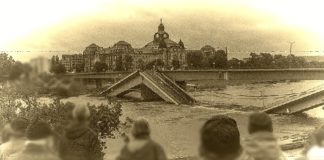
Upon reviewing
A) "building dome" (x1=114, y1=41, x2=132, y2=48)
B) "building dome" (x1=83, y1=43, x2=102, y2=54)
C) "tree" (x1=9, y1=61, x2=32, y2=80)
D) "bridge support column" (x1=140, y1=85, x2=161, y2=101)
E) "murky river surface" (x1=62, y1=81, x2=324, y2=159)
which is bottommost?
"murky river surface" (x1=62, y1=81, x2=324, y2=159)

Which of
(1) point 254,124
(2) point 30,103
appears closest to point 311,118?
(2) point 30,103

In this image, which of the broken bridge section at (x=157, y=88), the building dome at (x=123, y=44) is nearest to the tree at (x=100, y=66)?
the building dome at (x=123, y=44)

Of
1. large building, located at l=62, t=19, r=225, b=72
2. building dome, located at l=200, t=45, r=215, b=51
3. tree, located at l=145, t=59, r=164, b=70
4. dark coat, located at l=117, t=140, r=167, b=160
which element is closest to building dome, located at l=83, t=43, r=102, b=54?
large building, located at l=62, t=19, r=225, b=72

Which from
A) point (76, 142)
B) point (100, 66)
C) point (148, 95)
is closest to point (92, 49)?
point (100, 66)

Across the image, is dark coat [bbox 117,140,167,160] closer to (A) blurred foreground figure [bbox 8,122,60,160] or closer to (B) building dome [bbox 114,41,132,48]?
(A) blurred foreground figure [bbox 8,122,60,160]

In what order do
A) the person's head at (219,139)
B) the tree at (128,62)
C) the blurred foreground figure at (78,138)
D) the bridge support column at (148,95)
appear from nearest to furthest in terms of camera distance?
the person's head at (219,139)
the blurred foreground figure at (78,138)
the tree at (128,62)
the bridge support column at (148,95)

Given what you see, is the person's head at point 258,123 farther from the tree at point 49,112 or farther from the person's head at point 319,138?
the tree at point 49,112
